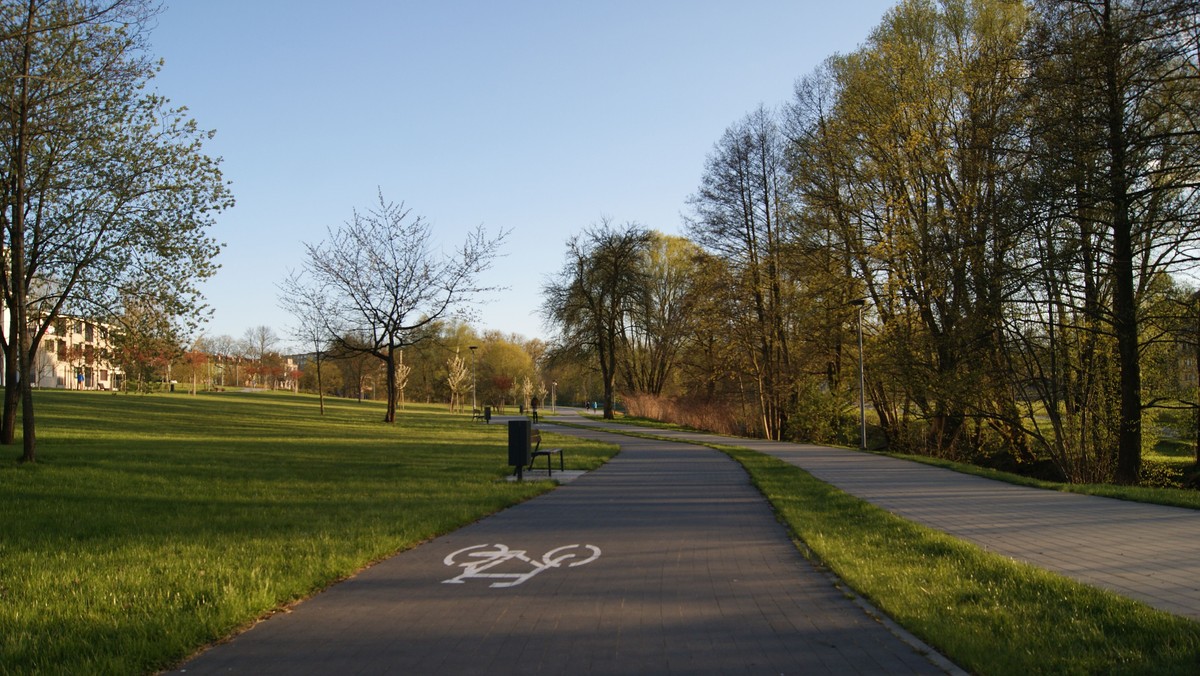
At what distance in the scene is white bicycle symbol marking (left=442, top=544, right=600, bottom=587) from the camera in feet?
24.5

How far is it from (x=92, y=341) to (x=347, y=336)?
77.6ft

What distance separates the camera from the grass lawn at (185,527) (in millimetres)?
5492

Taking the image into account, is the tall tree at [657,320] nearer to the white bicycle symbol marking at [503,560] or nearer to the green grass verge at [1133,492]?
the green grass verge at [1133,492]

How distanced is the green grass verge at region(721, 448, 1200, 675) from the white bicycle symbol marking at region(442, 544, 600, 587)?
2468 millimetres

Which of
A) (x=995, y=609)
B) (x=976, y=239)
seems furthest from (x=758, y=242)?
(x=995, y=609)

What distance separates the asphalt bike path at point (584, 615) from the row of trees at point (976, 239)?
11578mm

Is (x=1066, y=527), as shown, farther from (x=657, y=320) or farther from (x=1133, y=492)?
(x=657, y=320)

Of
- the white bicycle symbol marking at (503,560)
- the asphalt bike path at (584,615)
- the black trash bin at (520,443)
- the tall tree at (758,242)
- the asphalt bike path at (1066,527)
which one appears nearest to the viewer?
the asphalt bike path at (584,615)

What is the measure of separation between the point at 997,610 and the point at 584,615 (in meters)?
2.95

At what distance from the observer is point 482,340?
3932 inches

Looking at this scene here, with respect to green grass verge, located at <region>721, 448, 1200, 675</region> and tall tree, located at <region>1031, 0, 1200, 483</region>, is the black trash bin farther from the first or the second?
tall tree, located at <region>1031, 0, 1200, 483</region>

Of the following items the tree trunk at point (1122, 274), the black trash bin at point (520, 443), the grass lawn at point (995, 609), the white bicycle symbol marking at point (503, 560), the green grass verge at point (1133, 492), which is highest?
the tree trunk at point (1122, 274)

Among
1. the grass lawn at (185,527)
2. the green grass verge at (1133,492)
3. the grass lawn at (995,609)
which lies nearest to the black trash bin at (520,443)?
the grass lawn at (185,527)

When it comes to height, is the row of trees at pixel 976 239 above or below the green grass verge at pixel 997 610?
above
